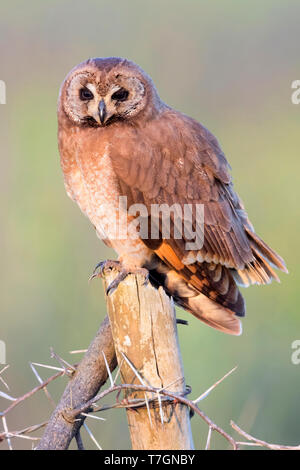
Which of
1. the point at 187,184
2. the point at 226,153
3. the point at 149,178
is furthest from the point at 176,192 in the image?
the point at 226,153

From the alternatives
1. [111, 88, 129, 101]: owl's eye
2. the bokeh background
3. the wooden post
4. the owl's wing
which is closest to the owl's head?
[111, 88, 129, 101]: owl's eye

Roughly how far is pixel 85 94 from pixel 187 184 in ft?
2.51

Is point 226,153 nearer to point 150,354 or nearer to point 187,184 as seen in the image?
point 187,184

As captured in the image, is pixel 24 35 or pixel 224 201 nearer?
pixel 224 201

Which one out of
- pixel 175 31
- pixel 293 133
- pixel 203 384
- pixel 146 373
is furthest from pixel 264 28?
pixel 146 373

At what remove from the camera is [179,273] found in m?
4.04

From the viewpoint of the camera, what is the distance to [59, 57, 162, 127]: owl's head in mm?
3914

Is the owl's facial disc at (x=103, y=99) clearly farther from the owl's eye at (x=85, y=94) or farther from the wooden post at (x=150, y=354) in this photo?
the wooden post at (x=150, y=354)

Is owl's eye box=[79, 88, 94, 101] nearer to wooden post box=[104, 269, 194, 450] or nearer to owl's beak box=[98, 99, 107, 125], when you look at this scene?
owl's beak box=[98, 99, 107, 125]

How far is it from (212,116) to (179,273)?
3.59 metres

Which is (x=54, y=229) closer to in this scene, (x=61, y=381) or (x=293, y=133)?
(x=61, y=381)

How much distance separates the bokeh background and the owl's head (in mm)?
2091

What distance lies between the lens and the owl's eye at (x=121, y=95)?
397 cm

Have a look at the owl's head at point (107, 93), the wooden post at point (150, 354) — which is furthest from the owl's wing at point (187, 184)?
the wooden post at point (150, 354)
